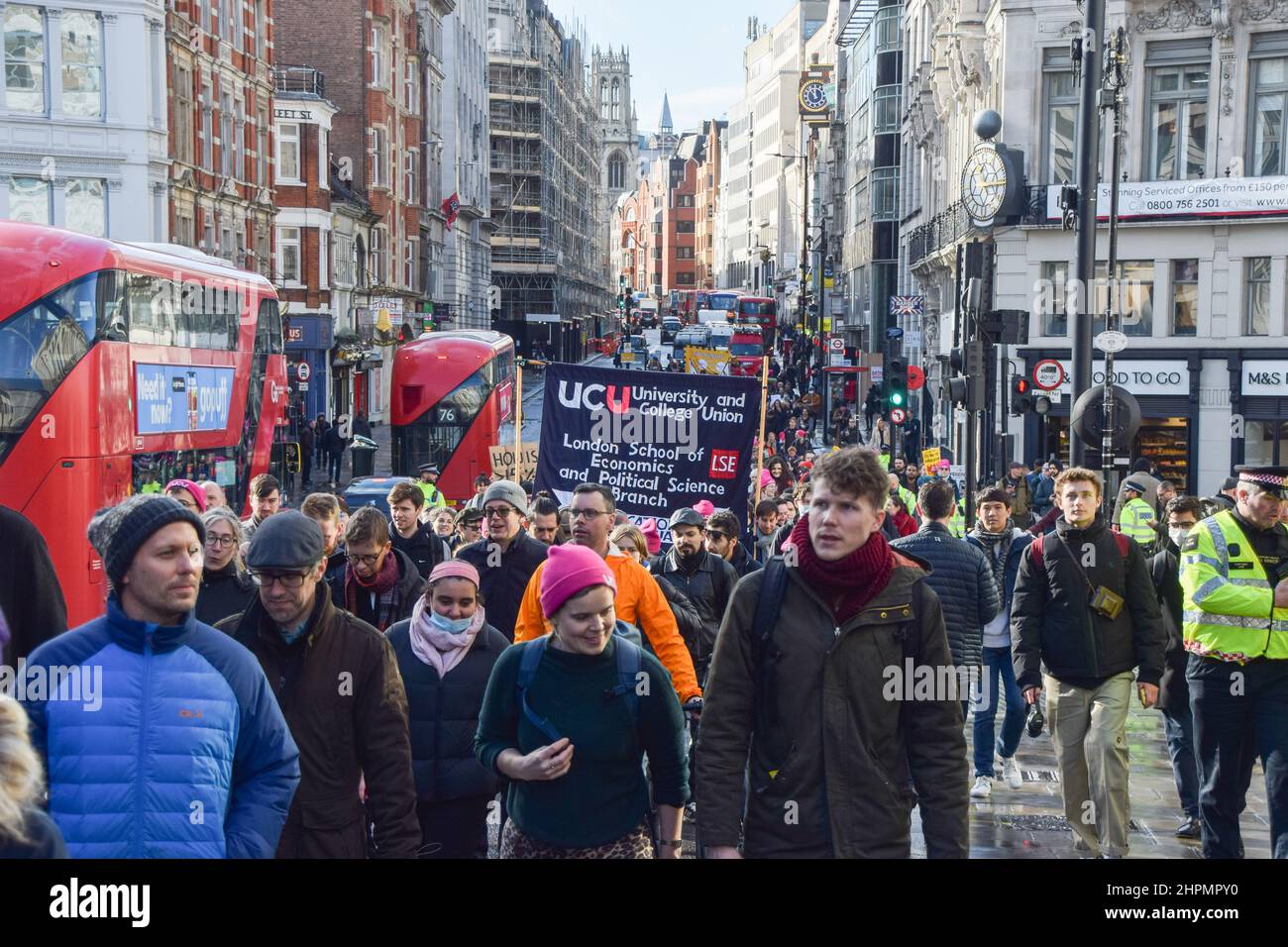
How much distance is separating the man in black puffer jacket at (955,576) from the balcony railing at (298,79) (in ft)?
171

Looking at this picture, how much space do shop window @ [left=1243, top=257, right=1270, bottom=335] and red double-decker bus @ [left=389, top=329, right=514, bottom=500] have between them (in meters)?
15.3

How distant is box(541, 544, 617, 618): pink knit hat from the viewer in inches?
195

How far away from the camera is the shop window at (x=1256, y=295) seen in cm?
3250

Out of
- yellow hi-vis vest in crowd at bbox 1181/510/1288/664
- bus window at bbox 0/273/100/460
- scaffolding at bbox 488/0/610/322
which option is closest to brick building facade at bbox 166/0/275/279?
bus window at bbox 0/273/100/460

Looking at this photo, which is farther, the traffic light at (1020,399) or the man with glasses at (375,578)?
the traffic light at (1020,399)

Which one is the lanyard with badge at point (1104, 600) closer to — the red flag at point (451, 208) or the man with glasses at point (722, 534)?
the man with glasses at point (722, 534)

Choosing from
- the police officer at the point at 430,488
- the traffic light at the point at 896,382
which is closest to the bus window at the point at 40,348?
the police officer at the point at 430,488

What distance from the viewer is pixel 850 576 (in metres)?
4.68

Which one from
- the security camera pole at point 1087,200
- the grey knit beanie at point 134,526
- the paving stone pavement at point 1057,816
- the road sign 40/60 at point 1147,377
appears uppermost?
the security camera pole at point 1087,200

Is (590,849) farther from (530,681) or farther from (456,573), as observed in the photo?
(456,573)

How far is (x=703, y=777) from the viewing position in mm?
4656

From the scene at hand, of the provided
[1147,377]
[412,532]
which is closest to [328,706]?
[412,532]
